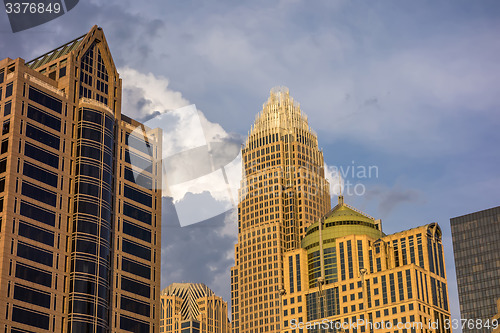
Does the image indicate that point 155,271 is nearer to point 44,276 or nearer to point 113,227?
point 113,227

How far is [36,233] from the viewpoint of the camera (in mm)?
175250

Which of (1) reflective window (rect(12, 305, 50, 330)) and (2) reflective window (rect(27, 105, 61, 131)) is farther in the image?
(2) reflective window (rect(27, 105, 61, 131))

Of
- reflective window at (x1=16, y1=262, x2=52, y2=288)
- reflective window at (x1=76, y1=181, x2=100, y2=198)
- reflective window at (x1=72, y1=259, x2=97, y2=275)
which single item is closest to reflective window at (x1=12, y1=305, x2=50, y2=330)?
reflective window at (x1=16, y1=262, x2=52, y2=288)

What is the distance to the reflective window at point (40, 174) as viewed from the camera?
178500 millimetres

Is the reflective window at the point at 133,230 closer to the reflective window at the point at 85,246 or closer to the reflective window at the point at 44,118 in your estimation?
the reflective window at the point at 85,246

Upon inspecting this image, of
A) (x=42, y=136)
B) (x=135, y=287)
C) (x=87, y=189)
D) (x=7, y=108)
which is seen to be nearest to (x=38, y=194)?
(x=87, y=189)

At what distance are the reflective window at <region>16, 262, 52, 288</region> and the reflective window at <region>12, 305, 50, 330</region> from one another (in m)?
6.57

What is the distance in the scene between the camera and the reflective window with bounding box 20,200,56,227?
572 feet

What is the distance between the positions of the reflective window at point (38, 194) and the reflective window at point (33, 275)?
1555 cm

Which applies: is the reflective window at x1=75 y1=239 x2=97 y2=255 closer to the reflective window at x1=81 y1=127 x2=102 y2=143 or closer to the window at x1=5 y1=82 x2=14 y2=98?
the reflective window at x1=81 y1=127 x2=102 y2=143

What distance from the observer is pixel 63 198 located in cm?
18350

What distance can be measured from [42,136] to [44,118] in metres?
4.73

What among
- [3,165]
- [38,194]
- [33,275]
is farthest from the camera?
[38,194]

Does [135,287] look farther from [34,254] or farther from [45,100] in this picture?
[45,100]
